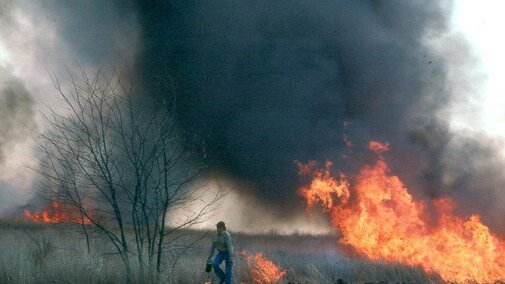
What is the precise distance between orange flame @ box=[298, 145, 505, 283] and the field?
1718 millimetres

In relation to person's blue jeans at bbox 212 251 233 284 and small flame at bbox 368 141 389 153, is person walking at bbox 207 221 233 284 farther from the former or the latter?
small flame at bbox 368 141 389 153

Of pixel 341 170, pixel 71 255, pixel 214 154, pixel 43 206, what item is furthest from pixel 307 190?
pixel 43 206

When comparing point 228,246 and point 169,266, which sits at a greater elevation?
point 228,246

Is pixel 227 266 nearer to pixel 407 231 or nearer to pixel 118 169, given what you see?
pixel 118 169

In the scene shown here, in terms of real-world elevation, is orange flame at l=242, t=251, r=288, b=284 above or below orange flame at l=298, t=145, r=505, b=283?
below

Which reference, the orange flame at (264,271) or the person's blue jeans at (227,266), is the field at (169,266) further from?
the person's blue jeans at (227,266)

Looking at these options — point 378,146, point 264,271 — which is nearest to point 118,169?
point 264,271

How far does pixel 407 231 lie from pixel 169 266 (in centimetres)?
1203

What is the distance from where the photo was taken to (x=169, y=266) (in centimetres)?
1174

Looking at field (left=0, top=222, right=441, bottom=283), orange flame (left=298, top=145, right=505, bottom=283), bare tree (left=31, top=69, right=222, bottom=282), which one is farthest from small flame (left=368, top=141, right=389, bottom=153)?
bare tree (left=31, top=69, right=222, bottom=282)

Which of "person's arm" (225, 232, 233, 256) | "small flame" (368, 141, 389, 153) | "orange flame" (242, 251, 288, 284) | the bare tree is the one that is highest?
"small flame" (368, 141, 389, 153)

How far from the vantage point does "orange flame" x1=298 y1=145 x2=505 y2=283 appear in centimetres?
1667

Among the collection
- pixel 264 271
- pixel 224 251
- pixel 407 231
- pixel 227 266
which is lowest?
pixel 264 271

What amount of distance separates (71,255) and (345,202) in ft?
49.3
